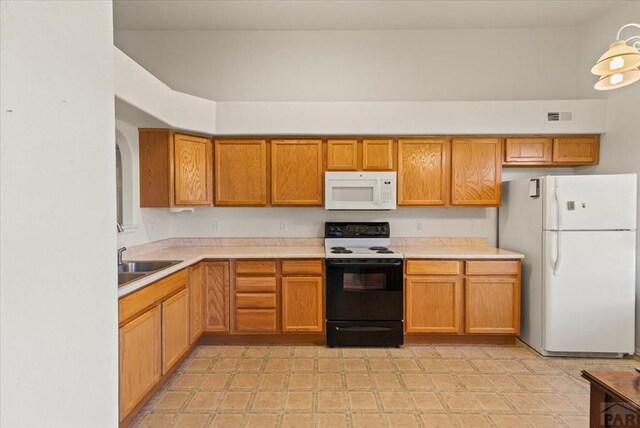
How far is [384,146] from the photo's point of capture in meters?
3.85

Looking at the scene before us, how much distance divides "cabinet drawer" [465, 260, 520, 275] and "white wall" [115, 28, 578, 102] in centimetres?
184

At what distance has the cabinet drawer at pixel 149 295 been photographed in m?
2.12

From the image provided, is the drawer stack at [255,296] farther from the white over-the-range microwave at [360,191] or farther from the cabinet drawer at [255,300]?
the white over-the-range microwave at [360,191]

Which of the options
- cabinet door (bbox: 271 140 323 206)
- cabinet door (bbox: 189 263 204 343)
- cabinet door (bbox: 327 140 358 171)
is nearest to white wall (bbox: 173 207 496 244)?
cabinet door (bbox: 271 140 323 206)

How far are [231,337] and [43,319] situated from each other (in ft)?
10.8

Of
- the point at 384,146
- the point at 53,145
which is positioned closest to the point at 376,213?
the point at 384,146

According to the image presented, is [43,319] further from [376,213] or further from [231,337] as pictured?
[376,213]

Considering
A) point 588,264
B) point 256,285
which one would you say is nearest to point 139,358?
point 256,285

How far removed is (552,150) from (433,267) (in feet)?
5.78

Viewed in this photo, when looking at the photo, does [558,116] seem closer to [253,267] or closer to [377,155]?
[377,155]

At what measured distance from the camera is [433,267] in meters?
3.59

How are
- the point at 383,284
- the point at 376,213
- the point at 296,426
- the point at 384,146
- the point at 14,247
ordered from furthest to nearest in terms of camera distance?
the point at 376,213
the point at 384,146
the point at 383,284
the point at 296,426
the point at 14,247

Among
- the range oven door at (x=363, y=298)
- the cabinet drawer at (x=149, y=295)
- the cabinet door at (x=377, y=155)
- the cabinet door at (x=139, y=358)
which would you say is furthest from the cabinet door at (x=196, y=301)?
the cabinet door at (x=377, y=155)

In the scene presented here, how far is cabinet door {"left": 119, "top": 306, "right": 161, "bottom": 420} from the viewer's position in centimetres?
212
